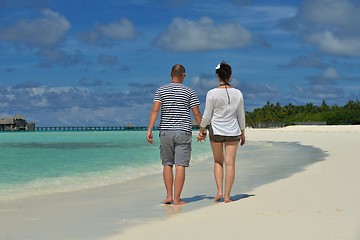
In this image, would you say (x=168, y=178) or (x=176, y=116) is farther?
(x=168, y=178)

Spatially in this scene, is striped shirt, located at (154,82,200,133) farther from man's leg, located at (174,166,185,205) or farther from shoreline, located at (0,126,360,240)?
shoreline, located at (0,126,360,240)

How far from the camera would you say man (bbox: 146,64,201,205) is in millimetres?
6910

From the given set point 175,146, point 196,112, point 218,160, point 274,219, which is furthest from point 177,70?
point 274,219

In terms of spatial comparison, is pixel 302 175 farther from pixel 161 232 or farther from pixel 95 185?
pixel 161 232

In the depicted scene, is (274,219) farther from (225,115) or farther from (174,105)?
Result: (174,105)

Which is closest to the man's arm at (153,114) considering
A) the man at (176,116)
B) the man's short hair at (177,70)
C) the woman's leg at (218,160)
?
the man at (176,116)

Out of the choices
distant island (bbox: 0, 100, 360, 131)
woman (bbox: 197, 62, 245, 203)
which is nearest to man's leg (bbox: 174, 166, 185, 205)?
woman (bbox: 197, 62, 245, 203)

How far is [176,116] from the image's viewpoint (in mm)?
6930

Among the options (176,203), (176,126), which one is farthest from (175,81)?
(176,203)

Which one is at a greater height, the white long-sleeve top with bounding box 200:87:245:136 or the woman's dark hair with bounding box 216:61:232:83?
the woman's dark hair with bounding box 216:61:232:83

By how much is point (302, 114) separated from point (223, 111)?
12592cm

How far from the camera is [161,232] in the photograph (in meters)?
5.07

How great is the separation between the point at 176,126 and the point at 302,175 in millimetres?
4435

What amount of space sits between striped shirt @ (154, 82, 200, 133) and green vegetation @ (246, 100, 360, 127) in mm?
100754
